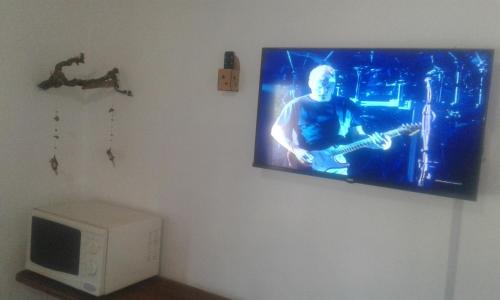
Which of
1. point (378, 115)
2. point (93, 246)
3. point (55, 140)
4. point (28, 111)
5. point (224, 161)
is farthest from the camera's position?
point (55, 140)

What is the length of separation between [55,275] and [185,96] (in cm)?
110

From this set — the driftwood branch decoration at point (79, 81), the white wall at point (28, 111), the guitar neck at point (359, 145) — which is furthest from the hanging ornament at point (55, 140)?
the guitar neck at point (359, 145)

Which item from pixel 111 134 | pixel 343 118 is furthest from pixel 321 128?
pixel 111 134

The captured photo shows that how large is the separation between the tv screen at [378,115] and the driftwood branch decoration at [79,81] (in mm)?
965

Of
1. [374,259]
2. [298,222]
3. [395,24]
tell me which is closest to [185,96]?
[298,222]

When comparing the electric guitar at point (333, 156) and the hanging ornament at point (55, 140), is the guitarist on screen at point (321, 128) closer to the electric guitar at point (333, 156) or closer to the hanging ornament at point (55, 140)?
the electric guitar at point (333, 156)

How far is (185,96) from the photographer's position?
6.98ft

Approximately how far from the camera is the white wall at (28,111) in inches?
82.6

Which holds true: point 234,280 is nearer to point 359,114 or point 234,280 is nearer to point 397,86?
point 359,114

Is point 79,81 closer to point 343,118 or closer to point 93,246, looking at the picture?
point 93,246

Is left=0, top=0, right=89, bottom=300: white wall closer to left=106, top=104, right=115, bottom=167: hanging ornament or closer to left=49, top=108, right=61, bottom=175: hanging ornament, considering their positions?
left=49, top=108, right=61, bottom=175: hanging ornament

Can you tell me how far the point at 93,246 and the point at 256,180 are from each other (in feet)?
2.70

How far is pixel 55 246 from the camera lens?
2.03 meters

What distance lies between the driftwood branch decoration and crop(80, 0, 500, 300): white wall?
0.08 metres
